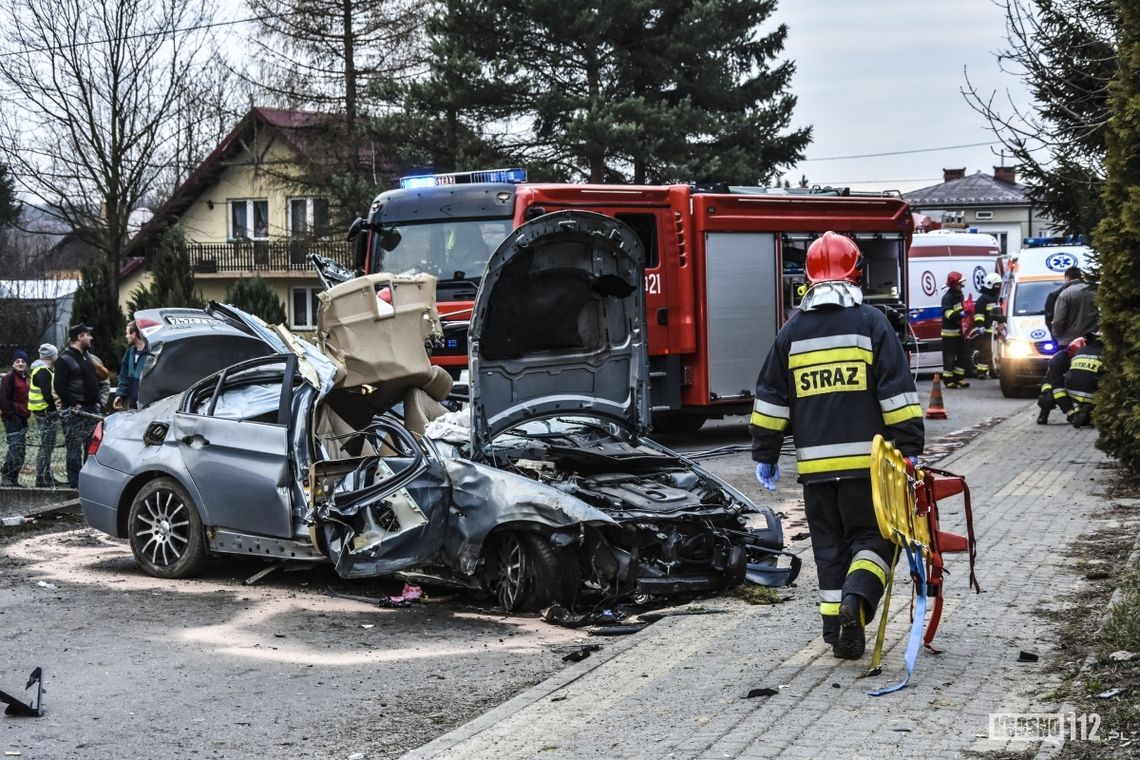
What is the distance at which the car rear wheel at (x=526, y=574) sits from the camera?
805 cm

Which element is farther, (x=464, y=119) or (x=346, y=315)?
(x=464, y=119)

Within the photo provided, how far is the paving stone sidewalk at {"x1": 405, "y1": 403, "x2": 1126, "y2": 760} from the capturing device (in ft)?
17.9

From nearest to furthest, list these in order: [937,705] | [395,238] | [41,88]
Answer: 1. [937,705]
2. [395,238]
3. [41,88]

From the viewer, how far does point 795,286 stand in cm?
1778

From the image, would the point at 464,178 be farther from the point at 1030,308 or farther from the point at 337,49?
the point at 337,49

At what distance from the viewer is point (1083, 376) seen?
16719 mm

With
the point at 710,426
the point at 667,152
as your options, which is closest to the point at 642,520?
the point at 710,426

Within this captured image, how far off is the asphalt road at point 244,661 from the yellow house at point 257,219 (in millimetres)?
25357

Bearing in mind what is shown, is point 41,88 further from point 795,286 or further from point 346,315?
point 346,315

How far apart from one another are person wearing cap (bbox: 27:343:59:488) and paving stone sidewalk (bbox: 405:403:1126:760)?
808 cm

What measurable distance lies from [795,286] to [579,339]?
8.70 meters

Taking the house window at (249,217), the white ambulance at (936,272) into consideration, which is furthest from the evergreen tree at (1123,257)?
the house window at (249,217)

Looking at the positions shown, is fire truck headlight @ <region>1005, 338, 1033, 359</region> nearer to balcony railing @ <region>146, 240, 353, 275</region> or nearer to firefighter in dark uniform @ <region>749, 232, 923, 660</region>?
firefighter in dark uniform @ <region>749, 232, 923, 660</region>

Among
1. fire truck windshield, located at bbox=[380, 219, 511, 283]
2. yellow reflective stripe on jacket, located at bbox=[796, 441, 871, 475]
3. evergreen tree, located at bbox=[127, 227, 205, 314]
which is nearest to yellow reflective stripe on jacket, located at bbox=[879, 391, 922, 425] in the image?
yellow reflective stripe on jacket, located at bbox=[796, 441, 871, 475]
